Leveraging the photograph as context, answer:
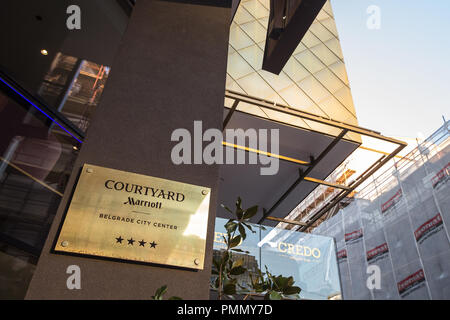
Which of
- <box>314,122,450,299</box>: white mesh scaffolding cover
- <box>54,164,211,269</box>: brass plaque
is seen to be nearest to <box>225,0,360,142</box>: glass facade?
<box>54,164,211,269</box>: brass plaque

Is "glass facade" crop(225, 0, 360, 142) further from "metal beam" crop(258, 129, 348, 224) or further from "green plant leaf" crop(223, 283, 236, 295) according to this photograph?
"green plant leaf" crop(223, 283, 236, 295)

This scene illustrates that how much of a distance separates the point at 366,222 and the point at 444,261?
10.1 ft

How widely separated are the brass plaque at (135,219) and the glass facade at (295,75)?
12.8 ft

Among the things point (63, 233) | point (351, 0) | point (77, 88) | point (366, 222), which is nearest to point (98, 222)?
point (63, 233)

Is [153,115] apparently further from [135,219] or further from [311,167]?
[311,167]

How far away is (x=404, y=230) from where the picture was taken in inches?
372

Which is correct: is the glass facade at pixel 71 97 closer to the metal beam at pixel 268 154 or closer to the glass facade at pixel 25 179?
the glass facade at pixel 25 179

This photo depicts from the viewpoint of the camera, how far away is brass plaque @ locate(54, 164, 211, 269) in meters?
1.18

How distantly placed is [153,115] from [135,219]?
57 cm

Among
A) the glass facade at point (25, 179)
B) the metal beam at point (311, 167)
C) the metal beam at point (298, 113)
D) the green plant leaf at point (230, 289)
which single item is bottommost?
the green plant leaf at point (230, 289)

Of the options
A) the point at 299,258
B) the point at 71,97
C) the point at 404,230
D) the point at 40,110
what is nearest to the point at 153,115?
the point at 40,110

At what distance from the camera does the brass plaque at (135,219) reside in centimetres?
118

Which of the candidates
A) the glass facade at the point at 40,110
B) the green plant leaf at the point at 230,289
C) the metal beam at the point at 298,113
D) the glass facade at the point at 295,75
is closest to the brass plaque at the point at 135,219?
the green plant leaf at the point at 230,289

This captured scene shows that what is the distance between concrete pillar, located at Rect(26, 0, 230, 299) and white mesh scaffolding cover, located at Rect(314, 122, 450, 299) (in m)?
8.40
